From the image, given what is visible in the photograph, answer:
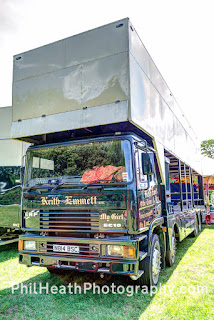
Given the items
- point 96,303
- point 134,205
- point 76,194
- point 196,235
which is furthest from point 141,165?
point 196,235

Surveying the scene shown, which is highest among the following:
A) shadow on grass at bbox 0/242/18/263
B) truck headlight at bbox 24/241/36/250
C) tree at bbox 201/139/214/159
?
tree at bbox 201/139/214/159

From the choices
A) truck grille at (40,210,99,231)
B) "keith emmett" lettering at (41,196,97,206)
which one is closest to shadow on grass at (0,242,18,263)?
truck grille at (40,210,99,231)

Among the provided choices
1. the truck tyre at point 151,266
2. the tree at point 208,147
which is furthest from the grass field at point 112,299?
the tree at point 208,147

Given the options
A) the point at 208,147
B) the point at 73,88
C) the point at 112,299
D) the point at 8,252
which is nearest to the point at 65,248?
the point at 112,299

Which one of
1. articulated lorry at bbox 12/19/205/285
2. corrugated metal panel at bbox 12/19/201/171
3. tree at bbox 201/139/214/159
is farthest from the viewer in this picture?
tree at bbox 201/139/214/159

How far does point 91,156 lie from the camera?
4062 millimetres

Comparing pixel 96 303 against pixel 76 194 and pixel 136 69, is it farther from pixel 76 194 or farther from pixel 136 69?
pixel 136 69

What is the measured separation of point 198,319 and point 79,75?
12.8 ft

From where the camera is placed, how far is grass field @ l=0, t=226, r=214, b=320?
3426 millimetres

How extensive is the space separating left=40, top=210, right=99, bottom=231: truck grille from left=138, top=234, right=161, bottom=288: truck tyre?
1.01 meters

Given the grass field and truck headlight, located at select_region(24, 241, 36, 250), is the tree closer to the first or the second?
the grass field

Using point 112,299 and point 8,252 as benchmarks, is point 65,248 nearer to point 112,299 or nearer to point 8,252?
point 112,299

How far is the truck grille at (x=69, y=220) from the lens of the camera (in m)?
3.74

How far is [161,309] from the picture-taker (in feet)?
11.6
